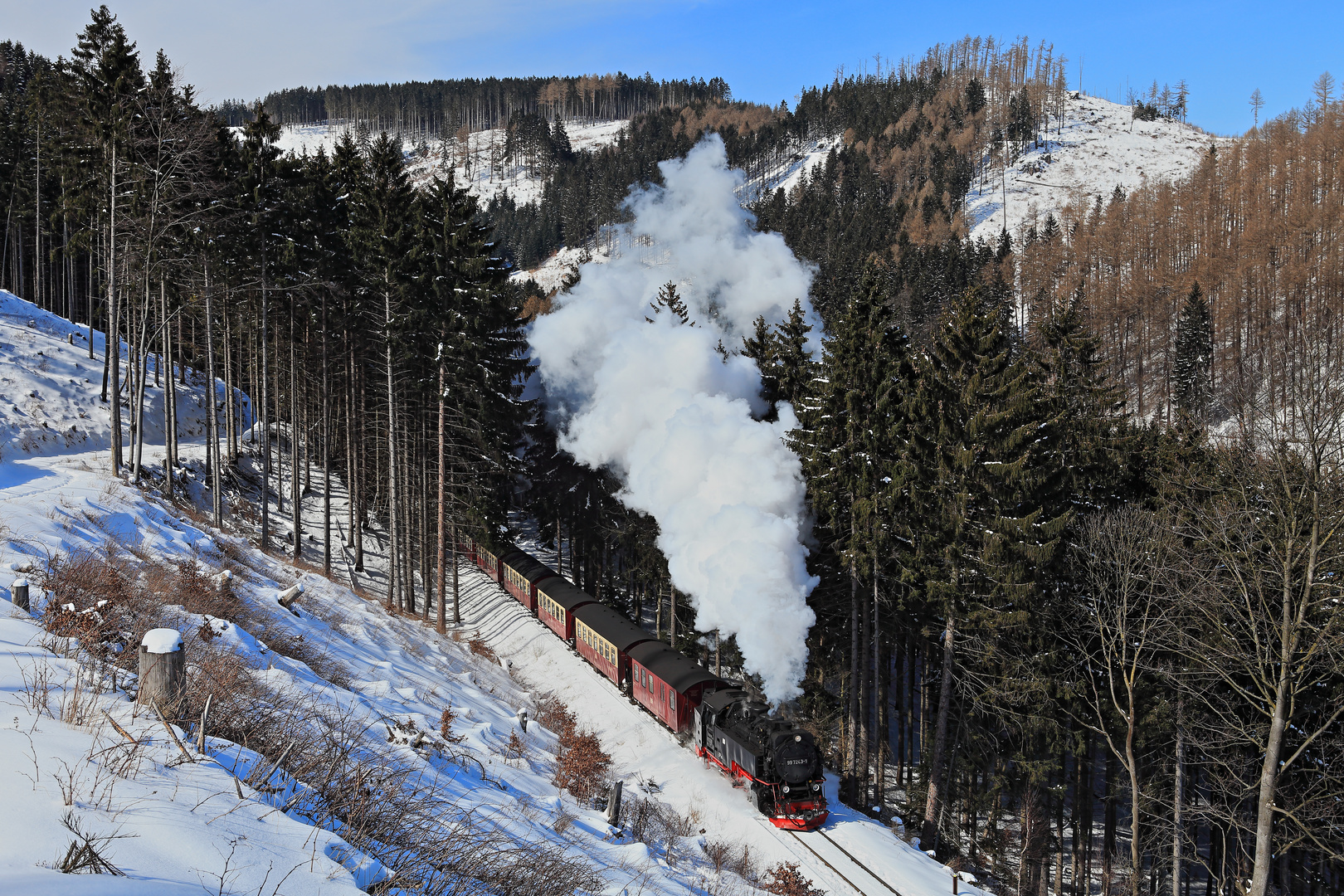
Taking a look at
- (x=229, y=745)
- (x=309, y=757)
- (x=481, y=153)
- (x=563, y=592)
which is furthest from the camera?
(x=481, y=153)

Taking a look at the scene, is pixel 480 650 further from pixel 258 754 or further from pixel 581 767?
pixel 258 754

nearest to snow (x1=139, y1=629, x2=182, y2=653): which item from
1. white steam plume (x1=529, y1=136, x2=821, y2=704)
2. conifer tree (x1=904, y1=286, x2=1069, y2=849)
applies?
white steam plume (x1=529, y1=136, x2=821, y2=704)

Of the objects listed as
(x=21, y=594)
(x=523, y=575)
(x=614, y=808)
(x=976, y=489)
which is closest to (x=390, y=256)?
(x=523, y=575)

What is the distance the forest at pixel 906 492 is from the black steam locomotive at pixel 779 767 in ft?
12.7

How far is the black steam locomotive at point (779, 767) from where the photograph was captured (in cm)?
1622

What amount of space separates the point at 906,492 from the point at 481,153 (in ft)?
521

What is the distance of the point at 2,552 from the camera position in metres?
11.0

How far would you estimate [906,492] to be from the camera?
2103 centimetres

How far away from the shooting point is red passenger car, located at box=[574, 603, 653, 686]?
2359 cm

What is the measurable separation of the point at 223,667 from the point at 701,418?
574 inches

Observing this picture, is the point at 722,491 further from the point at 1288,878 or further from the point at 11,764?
the point at 1288,878

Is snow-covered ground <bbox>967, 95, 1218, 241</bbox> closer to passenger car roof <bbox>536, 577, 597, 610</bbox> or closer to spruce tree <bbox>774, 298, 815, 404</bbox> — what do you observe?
spruce tree <bbox>774, 298, 815, 404</bbox>

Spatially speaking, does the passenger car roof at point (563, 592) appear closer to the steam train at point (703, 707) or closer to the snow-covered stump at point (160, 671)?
the steam train at point (703, 707)

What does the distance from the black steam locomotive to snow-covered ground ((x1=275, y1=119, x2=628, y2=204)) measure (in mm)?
127096
